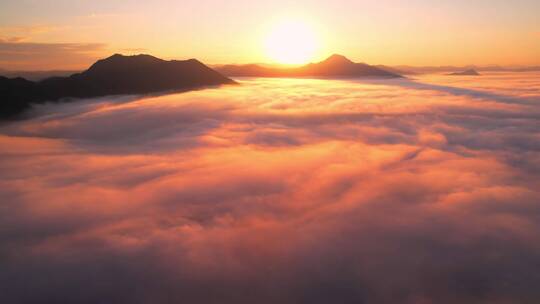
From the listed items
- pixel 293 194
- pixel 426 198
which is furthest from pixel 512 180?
pixel 293 194

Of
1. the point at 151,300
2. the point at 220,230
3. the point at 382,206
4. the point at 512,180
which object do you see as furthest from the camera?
the point at 512,180

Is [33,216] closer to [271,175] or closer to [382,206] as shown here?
[271,175]

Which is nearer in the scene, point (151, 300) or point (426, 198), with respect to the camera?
point (151, 300)

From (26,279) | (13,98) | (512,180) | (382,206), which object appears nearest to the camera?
(26,279)

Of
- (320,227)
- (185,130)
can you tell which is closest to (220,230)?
(320,227)

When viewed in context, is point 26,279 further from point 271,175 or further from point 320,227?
point 271,175

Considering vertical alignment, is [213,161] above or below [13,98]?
below

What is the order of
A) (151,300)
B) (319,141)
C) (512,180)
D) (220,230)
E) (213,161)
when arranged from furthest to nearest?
(319,141), (213,161), (512,180), (220,230), (151,300)
